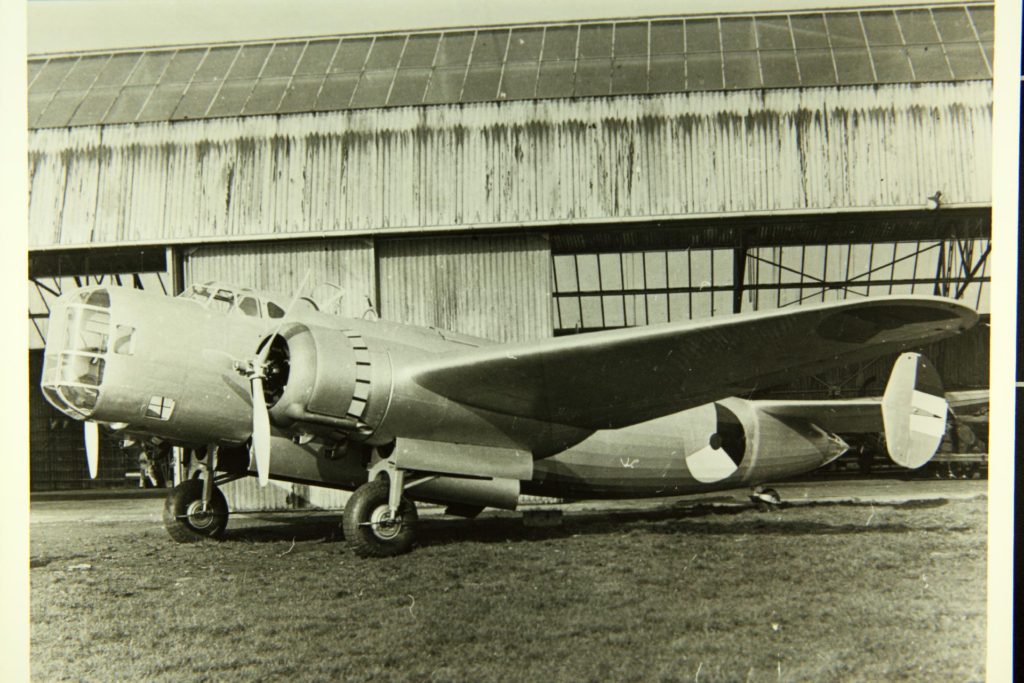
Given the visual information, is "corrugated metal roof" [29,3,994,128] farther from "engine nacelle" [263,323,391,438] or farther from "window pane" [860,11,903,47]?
"engine nacelle" [263,323,391,438]

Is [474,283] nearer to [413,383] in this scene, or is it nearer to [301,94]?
[301,94]

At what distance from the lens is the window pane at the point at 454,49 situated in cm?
805

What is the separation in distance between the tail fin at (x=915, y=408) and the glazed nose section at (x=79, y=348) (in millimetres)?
7554

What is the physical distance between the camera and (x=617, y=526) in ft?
26.8

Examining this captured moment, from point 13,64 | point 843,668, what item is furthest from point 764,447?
point 13,64

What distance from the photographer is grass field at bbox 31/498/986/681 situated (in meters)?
5.01

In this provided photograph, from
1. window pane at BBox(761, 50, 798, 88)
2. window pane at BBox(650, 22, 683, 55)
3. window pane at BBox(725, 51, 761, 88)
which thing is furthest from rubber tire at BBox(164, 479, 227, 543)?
window pane at BBox(761, 50, 798, 88)

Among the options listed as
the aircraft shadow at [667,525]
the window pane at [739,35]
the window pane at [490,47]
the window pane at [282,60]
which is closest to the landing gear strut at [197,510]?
the aircraft shadow at [667,525]

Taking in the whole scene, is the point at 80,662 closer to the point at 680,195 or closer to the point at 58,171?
the point at 58,171

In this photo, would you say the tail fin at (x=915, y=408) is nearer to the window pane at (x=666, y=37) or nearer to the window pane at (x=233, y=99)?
the window pane at (x=666, y=37)

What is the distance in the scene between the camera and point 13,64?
5.77 m

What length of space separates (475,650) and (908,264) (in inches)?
455

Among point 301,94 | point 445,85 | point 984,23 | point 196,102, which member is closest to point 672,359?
point 984,23

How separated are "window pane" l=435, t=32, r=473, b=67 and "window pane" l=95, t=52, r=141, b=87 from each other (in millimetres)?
3507
